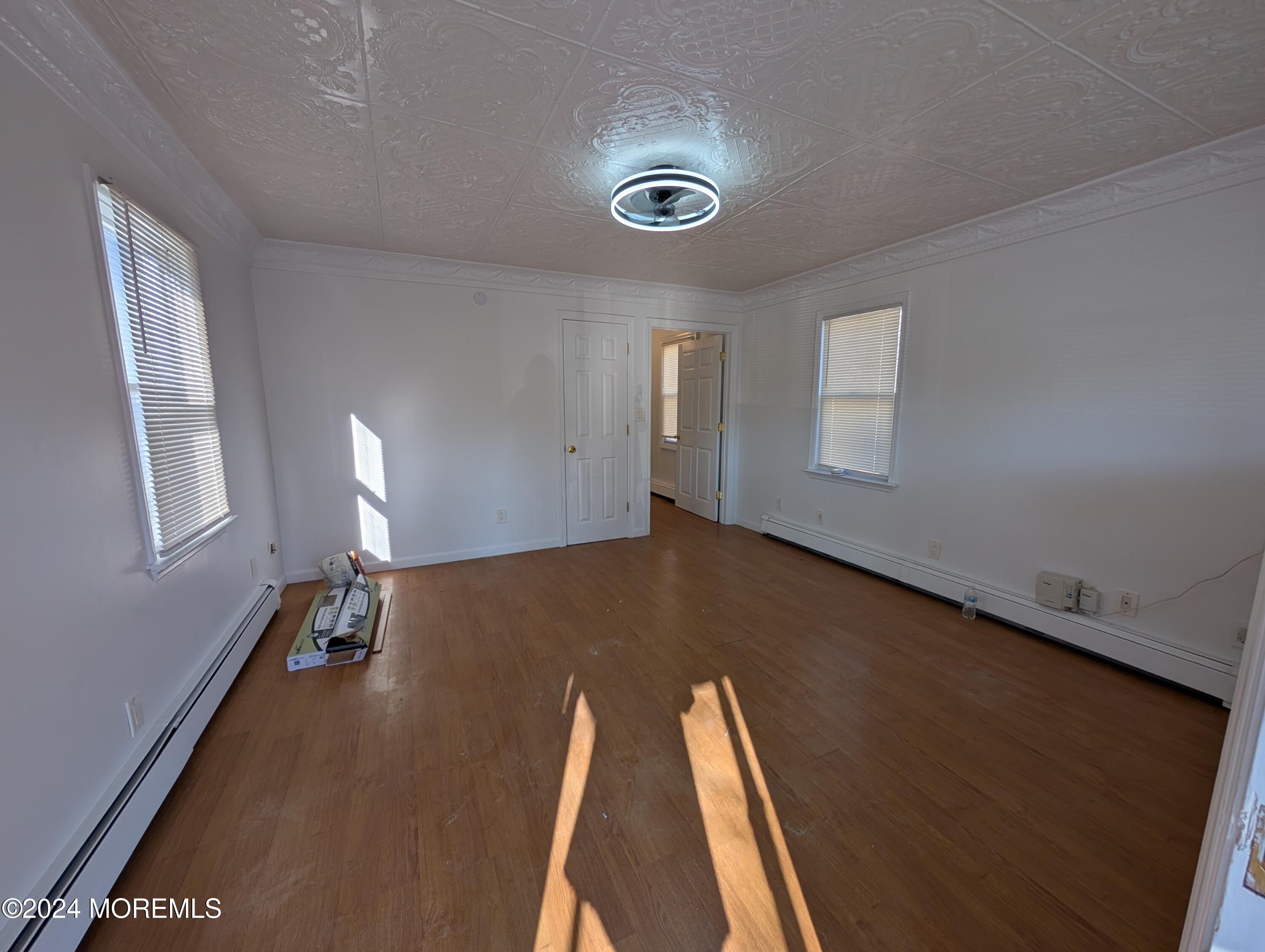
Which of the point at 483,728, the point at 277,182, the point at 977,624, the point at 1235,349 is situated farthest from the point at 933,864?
the point at 277,182

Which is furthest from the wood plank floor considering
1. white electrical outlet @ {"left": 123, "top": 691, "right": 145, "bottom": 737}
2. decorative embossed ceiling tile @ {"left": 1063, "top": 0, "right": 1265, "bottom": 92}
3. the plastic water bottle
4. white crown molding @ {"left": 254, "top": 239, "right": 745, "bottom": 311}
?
white crown molding @ {"left": 254, "top": 239, "right": 745, "bottom": 311}

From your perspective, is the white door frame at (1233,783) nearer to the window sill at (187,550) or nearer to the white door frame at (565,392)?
the window sill at (187,550)

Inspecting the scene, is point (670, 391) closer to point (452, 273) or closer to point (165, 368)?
Result: point (452, 273)

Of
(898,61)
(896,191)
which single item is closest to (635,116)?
(898,61)

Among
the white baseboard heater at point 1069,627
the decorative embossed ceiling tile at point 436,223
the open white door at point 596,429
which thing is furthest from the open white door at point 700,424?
the decorative embossed ceiling tile at point 436,223

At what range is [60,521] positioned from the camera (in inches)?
51.1


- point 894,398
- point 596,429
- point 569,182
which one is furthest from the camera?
point 596,429

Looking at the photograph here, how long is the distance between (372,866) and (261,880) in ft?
1.02

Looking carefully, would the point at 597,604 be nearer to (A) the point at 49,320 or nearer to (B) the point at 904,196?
(A) the point at 49,320

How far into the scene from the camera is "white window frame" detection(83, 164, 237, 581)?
5.06ft

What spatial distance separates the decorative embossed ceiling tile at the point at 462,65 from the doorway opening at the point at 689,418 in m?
2.94

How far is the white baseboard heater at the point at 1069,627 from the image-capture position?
221 cm

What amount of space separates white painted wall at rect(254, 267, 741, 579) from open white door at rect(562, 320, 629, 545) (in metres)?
0.11

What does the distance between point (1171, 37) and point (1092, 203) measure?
130 cm
